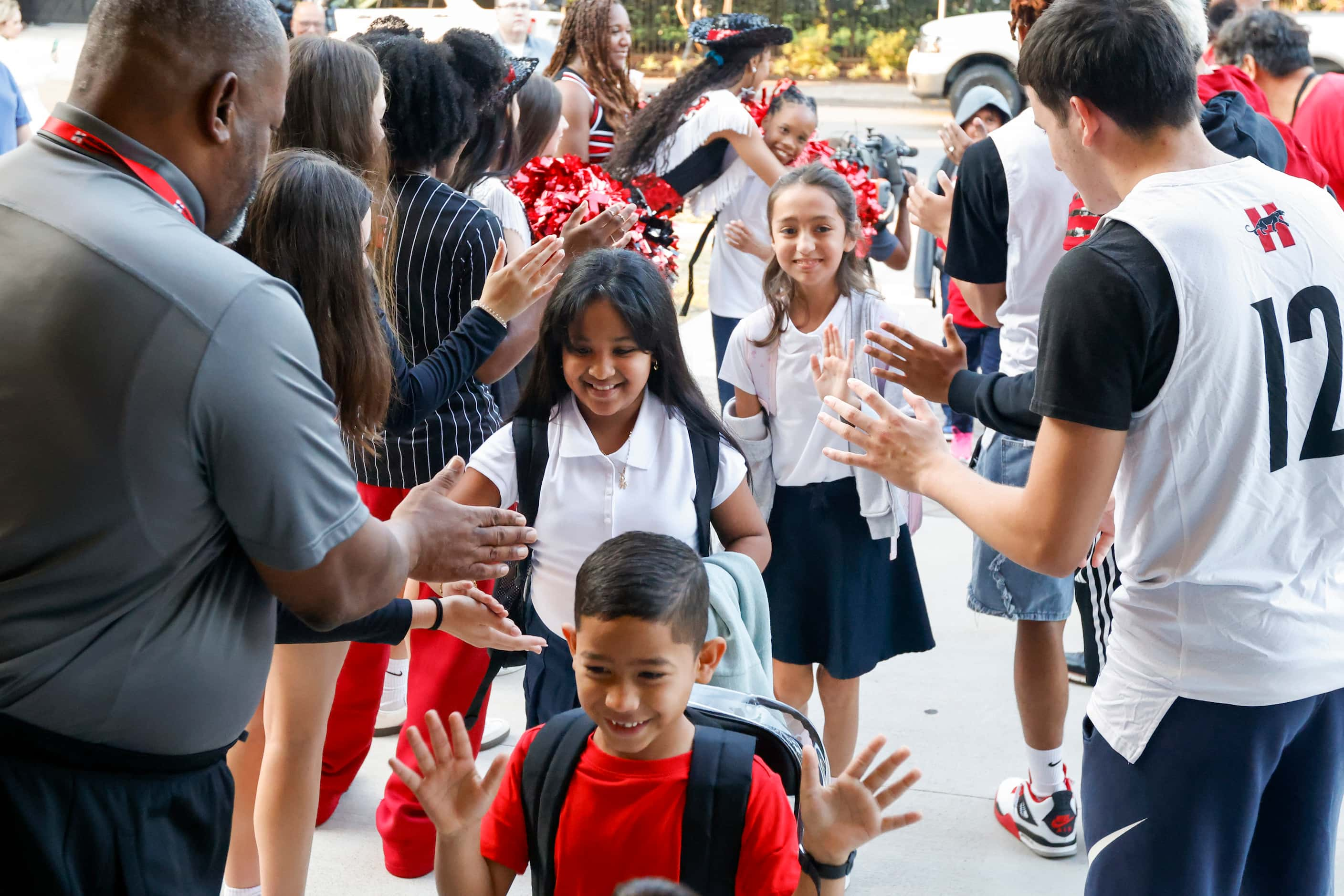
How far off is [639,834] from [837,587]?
1.39m

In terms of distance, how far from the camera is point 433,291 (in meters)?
3.13

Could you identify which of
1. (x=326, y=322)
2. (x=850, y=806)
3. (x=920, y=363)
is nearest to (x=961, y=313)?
(x=920, y=363)

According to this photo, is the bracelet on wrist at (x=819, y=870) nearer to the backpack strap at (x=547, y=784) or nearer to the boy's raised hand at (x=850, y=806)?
the boy's raised hand at (x=850, y=806)

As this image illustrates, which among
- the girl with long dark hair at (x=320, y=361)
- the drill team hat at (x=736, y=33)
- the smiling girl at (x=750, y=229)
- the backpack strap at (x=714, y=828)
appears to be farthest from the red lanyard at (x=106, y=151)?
the drill team hat at (x=736, y=33)

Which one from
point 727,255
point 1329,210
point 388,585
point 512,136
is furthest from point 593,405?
point 727,255

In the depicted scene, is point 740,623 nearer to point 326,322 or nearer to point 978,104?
point 326,322

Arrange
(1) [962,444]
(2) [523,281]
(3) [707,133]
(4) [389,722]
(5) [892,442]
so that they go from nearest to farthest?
(5) [892,442]
(2) [523,281]
(4) [389,722]
(3) [707,133]
(1) [962,444]

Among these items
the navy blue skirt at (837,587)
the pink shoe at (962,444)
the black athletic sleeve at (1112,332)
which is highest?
the black athletic sleeve at (1112,332)

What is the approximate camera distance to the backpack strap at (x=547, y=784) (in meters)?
1.93

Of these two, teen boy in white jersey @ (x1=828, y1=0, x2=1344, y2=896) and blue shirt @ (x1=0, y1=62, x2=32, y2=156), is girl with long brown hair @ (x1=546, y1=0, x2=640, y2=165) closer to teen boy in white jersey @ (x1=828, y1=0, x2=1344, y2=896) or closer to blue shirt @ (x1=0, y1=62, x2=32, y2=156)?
blue shirt @ (x1=0, y1=62, x2=32, y2=156)

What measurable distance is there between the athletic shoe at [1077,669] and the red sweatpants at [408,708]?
1.95 metres

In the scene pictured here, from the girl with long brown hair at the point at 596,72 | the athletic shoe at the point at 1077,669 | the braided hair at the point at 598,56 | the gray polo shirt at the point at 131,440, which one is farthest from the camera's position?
the braided hair at the point at 598,56

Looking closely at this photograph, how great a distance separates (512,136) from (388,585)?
2.70 metres

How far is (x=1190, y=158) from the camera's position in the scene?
6.03 ft
